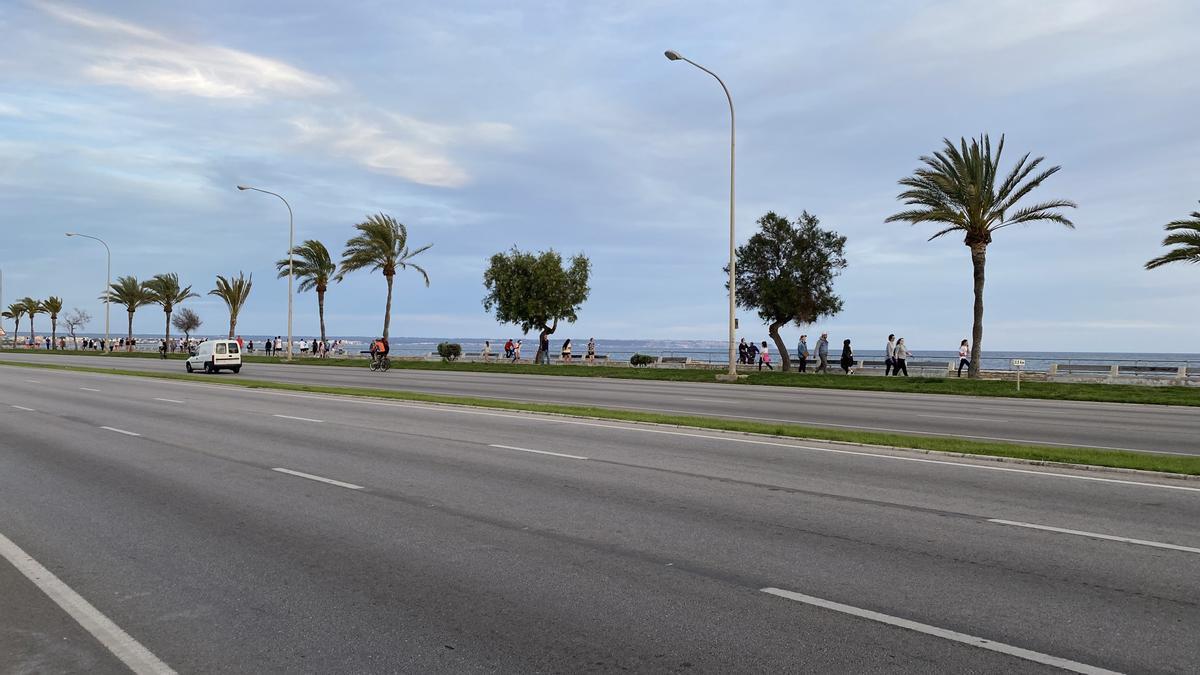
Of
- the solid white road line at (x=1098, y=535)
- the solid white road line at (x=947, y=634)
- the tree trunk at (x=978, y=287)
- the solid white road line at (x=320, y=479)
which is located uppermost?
the tree trunk at (x=978, y=287)

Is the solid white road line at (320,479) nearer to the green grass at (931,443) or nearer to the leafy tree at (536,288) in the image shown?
the green grass at (931,443)

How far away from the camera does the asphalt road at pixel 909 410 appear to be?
15.3 meters

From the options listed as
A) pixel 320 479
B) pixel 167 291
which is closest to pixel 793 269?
pixel 320 479

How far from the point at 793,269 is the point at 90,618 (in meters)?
40.9

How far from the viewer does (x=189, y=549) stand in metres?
6.81

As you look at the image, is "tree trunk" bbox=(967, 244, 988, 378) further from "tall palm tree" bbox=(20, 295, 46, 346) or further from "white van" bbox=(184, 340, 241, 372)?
"tall palm tree" bbox=(20, 295, 46, 346)

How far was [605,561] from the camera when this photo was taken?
6301 millimetres

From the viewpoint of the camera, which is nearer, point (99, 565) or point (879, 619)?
point (879, 619)

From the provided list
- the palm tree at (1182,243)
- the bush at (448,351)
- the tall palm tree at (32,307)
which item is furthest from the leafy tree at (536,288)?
the tall palm tree at (32,307)

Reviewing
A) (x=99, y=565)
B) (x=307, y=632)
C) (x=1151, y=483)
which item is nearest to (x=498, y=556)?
(x=307, y=632)

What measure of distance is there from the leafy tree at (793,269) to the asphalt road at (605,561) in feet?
106

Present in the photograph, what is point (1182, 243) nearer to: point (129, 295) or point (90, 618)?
point (90, 618)

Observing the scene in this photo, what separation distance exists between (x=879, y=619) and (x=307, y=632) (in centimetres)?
331

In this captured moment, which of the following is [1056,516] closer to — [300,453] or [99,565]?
[99,565]
